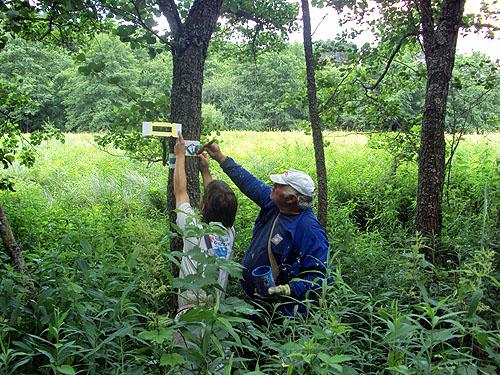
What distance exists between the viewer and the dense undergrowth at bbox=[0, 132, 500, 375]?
1467 millimetres

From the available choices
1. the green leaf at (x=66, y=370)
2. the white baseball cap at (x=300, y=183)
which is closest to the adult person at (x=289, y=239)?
the white baseball cap at (x=300, y=183)

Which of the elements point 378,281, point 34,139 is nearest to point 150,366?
point 378,281

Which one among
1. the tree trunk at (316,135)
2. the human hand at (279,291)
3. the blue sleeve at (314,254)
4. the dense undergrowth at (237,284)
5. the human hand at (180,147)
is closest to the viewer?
the dense undergrowth at (237,284)

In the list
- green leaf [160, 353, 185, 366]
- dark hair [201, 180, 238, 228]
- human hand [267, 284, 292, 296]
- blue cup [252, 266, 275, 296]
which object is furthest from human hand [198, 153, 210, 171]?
green leaf [160, 353, 185, 366]

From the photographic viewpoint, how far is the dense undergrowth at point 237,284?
147 centimetres

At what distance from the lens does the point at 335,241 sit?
13.3 ft

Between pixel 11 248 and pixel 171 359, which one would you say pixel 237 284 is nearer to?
pixel 11 248

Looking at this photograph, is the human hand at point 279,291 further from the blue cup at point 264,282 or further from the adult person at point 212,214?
the adult person at point 212,214

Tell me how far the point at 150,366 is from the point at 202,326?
334 mm

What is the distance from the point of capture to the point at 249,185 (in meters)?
3.36

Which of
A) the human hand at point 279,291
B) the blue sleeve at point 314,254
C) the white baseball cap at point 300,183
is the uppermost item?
the white baseball cap at point 300,183

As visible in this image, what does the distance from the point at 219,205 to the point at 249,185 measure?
2.68 feet

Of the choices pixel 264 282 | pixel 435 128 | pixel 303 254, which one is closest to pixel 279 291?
pixel 264 282

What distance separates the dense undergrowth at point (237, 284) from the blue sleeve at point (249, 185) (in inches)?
28.8
